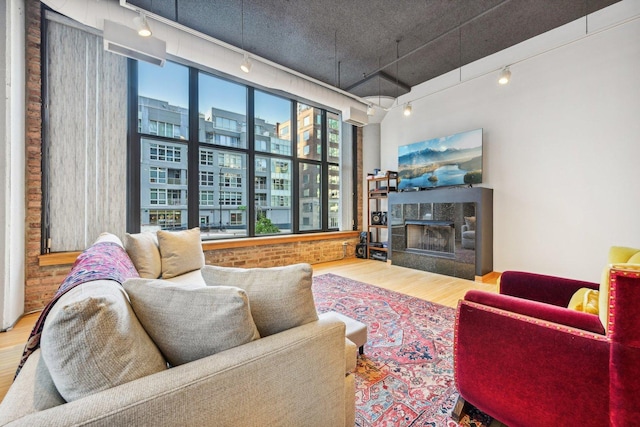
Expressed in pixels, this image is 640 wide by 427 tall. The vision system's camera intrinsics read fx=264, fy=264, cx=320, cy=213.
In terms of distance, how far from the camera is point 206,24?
3.45 metres

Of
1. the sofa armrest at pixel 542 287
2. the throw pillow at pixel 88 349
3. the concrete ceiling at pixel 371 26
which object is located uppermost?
the concrete ceiling at pixel 371 26

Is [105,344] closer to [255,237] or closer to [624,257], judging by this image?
[624,257]

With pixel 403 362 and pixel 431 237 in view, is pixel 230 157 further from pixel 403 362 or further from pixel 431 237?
pixel 403 362

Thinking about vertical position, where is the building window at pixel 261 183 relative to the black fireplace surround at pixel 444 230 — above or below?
above

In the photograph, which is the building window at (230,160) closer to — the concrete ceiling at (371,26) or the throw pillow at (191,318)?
the concrete ceiling at (371,26)

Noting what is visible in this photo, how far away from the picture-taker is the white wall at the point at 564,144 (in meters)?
3.26

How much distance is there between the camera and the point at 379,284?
158 inches

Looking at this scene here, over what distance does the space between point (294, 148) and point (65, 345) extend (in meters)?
4.98

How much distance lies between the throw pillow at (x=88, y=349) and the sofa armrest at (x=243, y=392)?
5 cm

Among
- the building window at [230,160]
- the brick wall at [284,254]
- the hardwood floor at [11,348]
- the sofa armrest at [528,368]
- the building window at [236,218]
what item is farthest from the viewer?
the building window at [236,218]

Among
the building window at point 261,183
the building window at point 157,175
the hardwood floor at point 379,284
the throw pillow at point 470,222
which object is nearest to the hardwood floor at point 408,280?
the hardwood floor at point 379,284

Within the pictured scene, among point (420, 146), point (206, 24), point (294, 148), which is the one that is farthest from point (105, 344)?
point (420, 146)

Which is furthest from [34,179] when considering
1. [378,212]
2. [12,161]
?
[378,212]

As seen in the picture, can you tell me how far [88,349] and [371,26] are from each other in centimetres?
421
